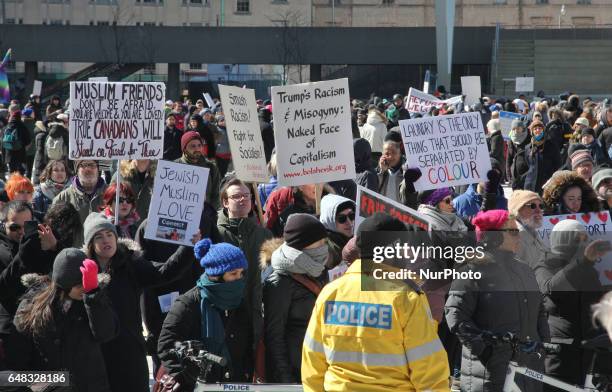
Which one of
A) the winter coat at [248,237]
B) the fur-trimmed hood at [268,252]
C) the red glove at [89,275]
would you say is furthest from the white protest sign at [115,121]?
the red glove at [89,275]

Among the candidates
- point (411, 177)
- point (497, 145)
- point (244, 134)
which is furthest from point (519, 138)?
point (411, 177)

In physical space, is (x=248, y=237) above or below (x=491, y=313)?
above

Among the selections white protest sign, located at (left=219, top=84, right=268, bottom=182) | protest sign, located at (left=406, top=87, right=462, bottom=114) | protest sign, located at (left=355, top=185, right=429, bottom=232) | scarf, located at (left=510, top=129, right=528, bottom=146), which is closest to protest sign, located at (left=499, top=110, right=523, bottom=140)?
protest sign, located at (left=406, top=87, right=462, bottom=114)

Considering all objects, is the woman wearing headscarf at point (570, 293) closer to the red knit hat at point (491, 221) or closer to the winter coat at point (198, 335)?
the red knit hat at point (491, 221)

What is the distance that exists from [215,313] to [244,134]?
399 cm

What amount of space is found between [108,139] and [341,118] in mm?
1926

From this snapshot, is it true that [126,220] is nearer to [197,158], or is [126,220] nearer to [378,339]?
[197,158]

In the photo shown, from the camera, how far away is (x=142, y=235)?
806 cm

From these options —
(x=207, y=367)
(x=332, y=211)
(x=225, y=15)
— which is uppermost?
(x=225, y=15)

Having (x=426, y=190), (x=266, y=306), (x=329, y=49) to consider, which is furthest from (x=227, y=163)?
(x=329, y=49)

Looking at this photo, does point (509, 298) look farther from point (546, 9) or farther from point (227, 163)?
point (546, 9)

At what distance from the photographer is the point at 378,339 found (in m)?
4.42

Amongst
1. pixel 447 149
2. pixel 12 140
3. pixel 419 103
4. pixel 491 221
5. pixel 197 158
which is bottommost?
pixel 12 140

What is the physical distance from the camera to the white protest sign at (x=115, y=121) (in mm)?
9414
